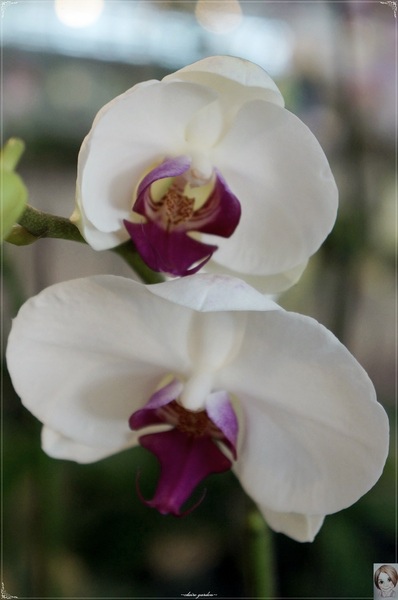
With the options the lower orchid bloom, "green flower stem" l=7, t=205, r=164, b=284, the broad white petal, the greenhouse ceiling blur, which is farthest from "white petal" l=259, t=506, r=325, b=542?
the greenhouse ceiling blur

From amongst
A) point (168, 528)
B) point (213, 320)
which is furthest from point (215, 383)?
point (168, 528)

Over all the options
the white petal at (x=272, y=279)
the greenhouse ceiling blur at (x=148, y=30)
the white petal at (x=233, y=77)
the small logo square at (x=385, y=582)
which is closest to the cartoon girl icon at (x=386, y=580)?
the small logo square at (x=385, y=582)

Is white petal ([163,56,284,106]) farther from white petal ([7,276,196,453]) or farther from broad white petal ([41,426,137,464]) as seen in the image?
broad white petal ([41,426,137,464])

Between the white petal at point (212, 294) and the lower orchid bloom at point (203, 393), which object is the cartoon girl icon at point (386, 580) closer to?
the lower orchid bloom at point (203, 393)

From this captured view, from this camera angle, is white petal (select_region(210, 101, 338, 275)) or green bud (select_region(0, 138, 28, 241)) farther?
white petal (select_region(210, 101, 338, 275))

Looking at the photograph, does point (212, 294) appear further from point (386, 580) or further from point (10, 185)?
point (386, 580)

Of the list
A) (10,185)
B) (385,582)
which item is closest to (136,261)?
(10,185)
